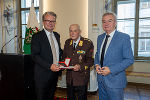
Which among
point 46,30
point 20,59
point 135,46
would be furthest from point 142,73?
point 20,59

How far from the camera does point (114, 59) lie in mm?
1499

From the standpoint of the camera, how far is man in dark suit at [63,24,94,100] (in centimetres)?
185

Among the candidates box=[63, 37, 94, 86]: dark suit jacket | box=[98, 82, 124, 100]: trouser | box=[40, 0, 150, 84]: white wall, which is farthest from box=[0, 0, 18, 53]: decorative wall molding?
box=[98, 82, 124, 100]: trouser

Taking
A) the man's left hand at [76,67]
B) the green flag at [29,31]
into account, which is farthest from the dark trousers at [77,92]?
the green flag at [29,31]

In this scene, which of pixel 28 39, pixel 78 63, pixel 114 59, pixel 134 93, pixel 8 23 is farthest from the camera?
pixel 8 23

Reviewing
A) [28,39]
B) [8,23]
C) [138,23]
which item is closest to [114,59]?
[28,39]

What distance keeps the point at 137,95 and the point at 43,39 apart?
2835 millimetres

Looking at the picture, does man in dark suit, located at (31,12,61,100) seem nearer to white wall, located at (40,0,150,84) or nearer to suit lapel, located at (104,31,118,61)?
suit lapel, located at (104,31,118,61)

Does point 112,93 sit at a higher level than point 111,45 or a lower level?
lower

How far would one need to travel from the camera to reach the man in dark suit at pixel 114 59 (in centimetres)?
145

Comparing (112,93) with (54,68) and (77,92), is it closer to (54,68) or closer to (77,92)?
(77,92)

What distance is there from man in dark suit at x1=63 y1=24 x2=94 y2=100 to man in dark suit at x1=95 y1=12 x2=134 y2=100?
1.10 feet

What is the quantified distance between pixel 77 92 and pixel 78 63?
389mm

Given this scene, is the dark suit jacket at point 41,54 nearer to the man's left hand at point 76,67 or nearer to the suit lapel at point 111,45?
the man's left hand at point 76,67
